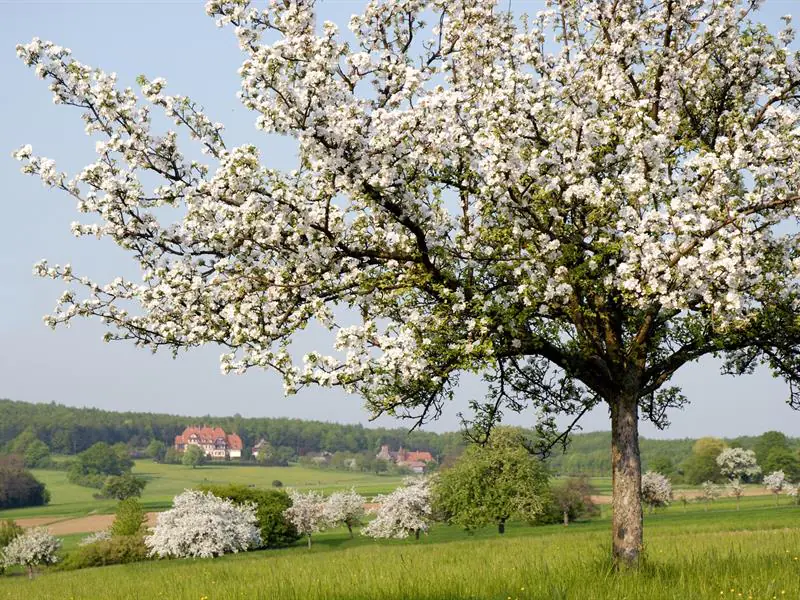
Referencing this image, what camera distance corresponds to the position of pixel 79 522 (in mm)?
134750

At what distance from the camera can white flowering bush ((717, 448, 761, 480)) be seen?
146m

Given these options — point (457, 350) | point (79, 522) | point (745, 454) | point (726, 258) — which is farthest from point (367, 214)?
point (745, 454)

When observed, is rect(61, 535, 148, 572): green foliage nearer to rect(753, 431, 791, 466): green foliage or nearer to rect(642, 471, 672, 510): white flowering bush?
rect(642, 471, 672, 510): white flowering bush

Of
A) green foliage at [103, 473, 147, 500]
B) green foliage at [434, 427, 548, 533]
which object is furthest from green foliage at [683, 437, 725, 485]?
green foliage at [103, 473, 147, 500]

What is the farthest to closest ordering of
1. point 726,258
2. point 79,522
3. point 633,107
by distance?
point 79,522 → point 633,107 → point 726,258

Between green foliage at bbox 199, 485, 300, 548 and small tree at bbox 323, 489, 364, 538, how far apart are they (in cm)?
432

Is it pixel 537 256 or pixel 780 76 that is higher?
pixel 780 76

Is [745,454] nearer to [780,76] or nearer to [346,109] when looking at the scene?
[780,76]

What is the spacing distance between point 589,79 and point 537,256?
5471 millimetres

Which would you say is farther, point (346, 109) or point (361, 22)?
point (361, 22)

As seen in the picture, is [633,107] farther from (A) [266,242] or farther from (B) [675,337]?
(A) [266,242]

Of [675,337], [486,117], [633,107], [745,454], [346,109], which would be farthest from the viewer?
[745,454]

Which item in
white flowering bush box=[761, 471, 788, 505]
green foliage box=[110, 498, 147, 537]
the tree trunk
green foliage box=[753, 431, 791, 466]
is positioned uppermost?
green foliage box=[753, 431, 791, 466]

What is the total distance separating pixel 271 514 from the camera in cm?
8288
